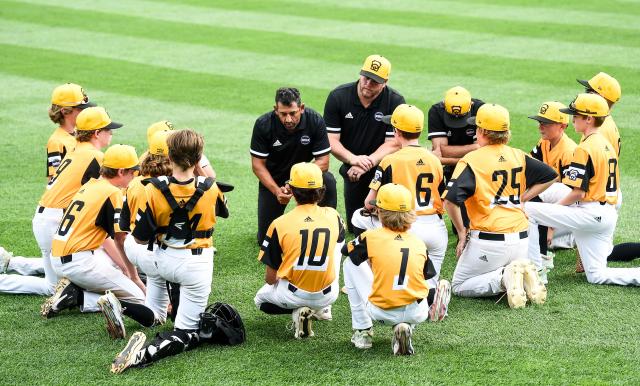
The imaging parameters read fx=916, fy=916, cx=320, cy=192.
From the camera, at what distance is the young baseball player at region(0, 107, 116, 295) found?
296 inches

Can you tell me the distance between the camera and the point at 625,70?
1503 cm

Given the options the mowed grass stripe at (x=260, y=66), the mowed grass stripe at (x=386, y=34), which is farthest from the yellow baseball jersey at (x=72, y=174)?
the mowed grass stripe at (x=386, y=34)

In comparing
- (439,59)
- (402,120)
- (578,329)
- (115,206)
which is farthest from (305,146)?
(439,59)

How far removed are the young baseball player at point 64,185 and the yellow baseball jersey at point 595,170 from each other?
3.92 m

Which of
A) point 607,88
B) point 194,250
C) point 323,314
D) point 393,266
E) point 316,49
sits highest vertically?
point 316,49

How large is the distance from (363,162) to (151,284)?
8.23 feet

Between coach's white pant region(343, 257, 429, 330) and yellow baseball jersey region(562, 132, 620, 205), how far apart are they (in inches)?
75.6

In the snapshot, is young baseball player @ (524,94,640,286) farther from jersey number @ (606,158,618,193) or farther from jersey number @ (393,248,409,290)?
jersey number @ (393,248,409,290)

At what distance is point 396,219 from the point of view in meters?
6.35

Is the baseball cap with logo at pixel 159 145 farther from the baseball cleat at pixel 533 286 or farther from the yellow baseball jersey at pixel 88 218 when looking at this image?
the baseball cleat at pixel 533 286

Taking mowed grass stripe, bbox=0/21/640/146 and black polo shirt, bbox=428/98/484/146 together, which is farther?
mowed grass stripe, bbox=0/21/640/146

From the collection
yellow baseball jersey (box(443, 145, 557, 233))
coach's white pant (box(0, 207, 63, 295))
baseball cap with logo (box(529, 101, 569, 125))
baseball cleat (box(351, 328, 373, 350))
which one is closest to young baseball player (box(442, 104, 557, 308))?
yellow baseball jersey (box(443, 145, 557, 233))

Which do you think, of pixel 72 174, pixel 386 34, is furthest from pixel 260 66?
pixel 72 174

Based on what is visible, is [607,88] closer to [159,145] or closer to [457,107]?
[457,107]
